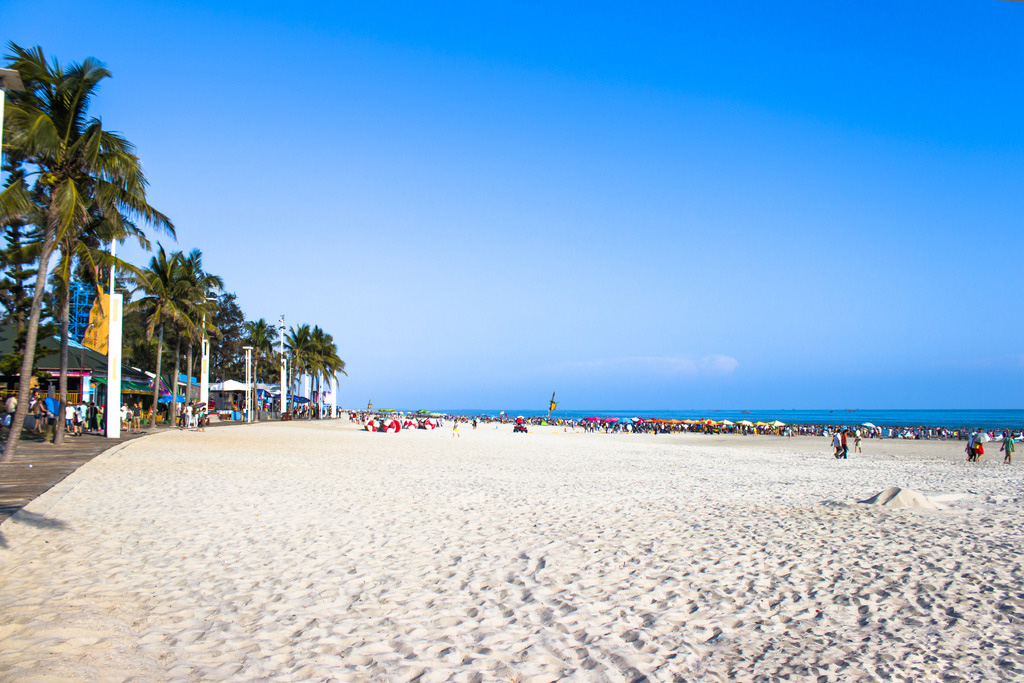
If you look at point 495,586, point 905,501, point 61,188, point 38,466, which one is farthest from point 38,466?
point 905,501

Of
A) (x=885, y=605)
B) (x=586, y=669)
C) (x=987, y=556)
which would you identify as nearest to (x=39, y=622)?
(x=586, y=669)

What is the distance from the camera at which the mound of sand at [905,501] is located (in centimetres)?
1035

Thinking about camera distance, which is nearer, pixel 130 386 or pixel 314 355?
pixel 130 386

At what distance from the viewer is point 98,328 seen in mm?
19891

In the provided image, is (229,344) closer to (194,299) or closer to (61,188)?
(194,299)

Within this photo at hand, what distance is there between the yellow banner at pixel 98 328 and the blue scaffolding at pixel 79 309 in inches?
23.5

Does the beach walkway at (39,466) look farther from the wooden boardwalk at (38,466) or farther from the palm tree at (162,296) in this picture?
the palm tree at (162,296)

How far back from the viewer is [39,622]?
15.1 feet

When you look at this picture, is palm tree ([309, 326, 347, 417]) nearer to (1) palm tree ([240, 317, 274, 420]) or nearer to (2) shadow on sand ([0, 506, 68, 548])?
(1) palm tree ([240, 317, 274, 420])

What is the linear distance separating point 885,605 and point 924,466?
1987 cm

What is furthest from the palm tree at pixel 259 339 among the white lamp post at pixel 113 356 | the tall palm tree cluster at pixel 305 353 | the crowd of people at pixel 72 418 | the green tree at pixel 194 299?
the white lamp post at pixel 113 356

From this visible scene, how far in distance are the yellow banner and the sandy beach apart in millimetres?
10464

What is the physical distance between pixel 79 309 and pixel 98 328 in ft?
4.63

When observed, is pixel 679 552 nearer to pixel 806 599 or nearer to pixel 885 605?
pixel 806 599
